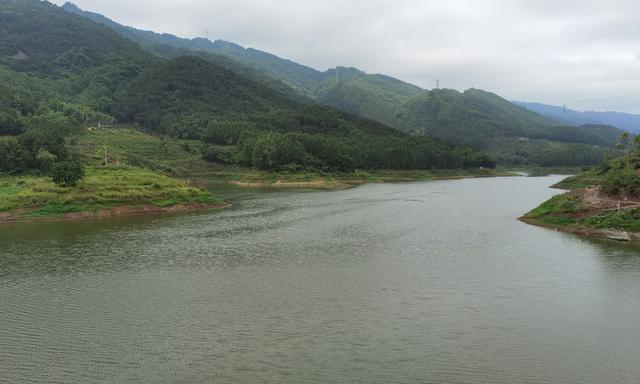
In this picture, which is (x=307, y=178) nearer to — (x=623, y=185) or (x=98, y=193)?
(x=98, y=193)

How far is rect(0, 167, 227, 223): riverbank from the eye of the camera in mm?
62250

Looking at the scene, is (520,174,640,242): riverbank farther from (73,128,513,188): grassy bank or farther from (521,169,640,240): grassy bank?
(73,128,513,188): grassy bank

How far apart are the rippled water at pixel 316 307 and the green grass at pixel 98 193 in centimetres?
1002

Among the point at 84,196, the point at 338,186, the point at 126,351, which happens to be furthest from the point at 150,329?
the point at 338,186

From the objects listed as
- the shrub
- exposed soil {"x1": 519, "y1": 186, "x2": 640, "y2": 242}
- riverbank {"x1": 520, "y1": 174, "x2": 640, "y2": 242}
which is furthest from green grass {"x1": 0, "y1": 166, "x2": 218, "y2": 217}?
the shrub

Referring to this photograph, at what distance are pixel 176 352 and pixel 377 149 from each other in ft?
465

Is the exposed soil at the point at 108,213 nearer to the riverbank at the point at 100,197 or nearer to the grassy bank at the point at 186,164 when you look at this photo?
the riverbank at the point at 100,197

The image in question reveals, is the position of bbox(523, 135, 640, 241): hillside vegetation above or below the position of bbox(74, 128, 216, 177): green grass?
below

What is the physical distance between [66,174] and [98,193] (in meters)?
4.73

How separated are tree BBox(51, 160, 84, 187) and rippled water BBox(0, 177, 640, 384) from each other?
1340cm

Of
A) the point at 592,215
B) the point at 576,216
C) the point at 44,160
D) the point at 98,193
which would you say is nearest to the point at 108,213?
the point at 98,193

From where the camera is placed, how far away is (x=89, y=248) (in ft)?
147

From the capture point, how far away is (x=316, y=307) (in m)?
27.6

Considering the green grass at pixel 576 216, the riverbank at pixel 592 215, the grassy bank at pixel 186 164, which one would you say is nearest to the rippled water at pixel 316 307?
the riverbank at pixel 592 215
